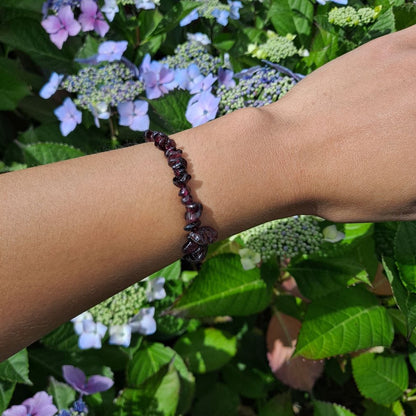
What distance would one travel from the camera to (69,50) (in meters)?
1.48

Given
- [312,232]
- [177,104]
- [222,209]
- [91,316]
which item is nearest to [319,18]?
[177,104]

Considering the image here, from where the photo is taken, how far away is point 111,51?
1263 mm

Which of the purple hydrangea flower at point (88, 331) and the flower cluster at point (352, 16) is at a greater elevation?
the flower cluster at point (352, 16)

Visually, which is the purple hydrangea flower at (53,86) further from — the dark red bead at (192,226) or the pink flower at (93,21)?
the dark red bead at (192,226)

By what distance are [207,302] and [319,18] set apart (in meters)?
0.74

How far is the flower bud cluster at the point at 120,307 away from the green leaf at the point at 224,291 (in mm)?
93

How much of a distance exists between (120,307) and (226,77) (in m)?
0.60

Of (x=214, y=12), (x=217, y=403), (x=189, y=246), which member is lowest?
(x=217, y=403)

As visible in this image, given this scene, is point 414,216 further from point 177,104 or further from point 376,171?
point 177,104

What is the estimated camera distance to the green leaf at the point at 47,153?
131 cm

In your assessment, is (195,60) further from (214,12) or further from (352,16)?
(352,16)

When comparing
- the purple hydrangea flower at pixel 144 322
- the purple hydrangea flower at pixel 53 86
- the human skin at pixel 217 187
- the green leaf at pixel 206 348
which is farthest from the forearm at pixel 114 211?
the green leaf at pixel 206 348

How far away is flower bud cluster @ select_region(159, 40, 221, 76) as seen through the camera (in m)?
1.26

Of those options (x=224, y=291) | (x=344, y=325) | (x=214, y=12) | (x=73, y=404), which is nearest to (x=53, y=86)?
(x=214, y=12)
